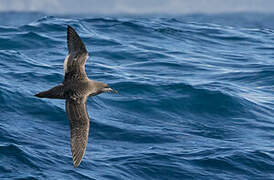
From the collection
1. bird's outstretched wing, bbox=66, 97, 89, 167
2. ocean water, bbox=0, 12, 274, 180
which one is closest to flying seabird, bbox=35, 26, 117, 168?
bird's outstretched wing, bbox=66, 97, 89, 167

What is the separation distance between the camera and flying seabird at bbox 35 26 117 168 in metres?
8.62

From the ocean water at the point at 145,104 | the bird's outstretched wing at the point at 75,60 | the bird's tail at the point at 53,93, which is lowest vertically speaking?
the ocean water at the point at 145,104

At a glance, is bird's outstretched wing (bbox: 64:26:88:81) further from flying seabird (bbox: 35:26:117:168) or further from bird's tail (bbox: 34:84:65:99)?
bird's tail (bbox: 34:84:65:99)

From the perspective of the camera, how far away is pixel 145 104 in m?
12.8

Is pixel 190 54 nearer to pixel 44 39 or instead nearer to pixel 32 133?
pixel 44 39

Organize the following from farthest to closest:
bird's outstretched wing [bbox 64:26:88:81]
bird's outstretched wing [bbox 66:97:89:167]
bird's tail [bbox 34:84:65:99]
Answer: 1. bird's outstretched wing [bbox 64:26:88:81]
2. bird's outstretched wing [bbox 66:97:89:167]
3. bird's tail [bbox 34:84:65:99]

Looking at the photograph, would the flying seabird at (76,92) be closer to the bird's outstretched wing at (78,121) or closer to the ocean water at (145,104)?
the bird's outstretched wing at (78,121)

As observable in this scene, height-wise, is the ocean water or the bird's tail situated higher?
the bird's tail

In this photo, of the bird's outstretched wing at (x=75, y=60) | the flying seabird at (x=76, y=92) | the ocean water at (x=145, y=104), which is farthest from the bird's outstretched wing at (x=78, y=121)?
the ocean water at (x=145, y=104)

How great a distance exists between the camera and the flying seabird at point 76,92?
862cm

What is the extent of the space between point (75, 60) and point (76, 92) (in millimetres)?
677

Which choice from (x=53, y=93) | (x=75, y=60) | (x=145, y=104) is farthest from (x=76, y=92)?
(x=145, y=104)

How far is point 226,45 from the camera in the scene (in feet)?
62.0

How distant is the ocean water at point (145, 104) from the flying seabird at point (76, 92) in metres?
0.80
